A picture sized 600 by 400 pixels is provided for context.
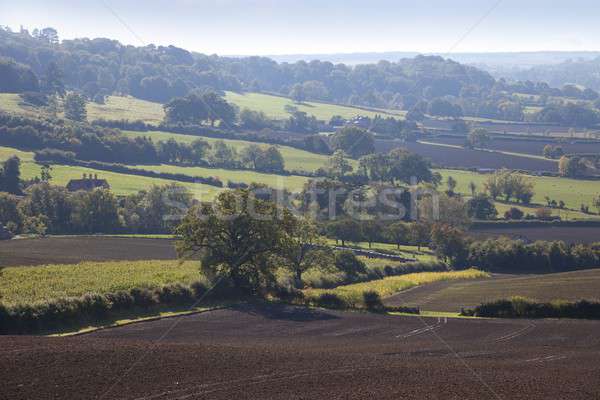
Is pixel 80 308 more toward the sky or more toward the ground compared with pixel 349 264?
more toward the sky

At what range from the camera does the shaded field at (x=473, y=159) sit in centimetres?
13012

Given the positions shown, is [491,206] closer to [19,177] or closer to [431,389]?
[19,177]

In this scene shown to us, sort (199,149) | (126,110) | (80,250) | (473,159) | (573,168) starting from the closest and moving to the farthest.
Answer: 1. (80,250)
2. (573,168)
3. (199,149)
4. (473,159)
5. (126,110)

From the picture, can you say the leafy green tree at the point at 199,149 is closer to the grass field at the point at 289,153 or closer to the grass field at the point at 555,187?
the grass field at the point at 289,153

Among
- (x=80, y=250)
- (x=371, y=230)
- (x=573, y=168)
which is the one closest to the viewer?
(x=80, y=250)

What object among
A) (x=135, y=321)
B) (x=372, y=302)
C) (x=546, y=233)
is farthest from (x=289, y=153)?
(x=135, y=321)

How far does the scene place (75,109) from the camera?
14700cm

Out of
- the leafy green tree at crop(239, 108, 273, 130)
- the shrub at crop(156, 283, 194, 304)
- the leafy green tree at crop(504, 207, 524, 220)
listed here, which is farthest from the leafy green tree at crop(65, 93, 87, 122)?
the shrub at crop(156, 283, 194, 304)

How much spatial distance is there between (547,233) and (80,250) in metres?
48.8

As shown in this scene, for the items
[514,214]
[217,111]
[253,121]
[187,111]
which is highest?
[187,111]

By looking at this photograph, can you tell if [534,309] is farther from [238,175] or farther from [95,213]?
[238,175]

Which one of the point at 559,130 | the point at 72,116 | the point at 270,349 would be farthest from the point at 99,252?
the point at 559,130

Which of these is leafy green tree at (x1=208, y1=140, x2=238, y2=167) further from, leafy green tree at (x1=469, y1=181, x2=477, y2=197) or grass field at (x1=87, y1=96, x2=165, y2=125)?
leafy green tree at (x1=469, y1=181, x2=477, y2=197)

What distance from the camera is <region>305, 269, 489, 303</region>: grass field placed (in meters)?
45.7
